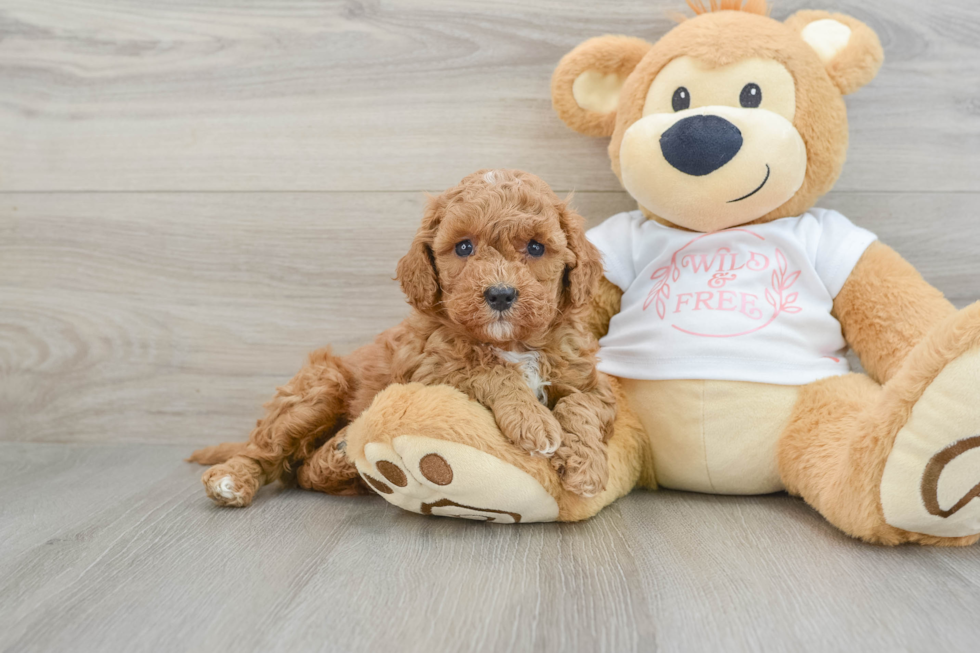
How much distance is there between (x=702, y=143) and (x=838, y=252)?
0.37 m

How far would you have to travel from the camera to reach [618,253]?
1.44 metres

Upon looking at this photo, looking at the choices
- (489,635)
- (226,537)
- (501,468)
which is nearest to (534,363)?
(501,468)

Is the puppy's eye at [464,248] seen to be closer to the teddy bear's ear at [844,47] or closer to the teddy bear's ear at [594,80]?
the teddy bear's ear at [594,80]

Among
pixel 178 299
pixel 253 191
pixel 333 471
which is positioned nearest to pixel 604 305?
pixel 333 471

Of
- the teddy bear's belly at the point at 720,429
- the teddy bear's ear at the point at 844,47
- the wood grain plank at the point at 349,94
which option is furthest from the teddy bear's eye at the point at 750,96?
the teddy bear's belly at the point at 720,429

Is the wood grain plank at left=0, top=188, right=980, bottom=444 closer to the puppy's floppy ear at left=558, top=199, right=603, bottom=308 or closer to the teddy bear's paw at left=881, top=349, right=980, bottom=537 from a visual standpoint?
the puppy's floppy ear at left=558, top=199, right=603, bottom=308

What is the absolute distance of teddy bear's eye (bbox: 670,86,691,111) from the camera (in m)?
1.32

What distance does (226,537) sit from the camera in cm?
119

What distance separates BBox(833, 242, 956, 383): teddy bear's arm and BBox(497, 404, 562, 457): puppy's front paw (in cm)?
64

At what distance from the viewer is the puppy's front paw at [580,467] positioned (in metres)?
1.10

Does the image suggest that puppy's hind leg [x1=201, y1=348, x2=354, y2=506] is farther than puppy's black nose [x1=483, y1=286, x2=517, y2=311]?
Yes

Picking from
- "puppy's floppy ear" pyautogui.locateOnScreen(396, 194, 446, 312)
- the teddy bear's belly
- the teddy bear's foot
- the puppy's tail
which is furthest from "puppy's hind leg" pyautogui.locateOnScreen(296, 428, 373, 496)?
the teddy bear's foot

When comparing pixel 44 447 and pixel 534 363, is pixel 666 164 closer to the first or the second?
pixel 534 363

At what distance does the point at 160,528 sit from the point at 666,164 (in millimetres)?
1118
